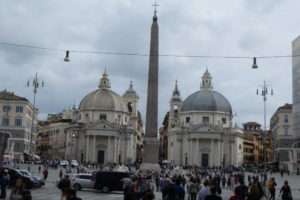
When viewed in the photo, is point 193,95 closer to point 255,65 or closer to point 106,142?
point 106,142

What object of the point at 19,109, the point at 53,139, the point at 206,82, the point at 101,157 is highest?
the point at 206,82

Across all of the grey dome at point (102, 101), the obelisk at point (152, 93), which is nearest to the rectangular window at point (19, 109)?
the grey dome at point (102, 101)

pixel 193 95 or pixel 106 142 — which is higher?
pixel 193 95

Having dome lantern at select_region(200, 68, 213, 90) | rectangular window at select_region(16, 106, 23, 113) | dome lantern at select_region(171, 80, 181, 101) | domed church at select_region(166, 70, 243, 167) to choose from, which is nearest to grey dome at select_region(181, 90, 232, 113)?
domed church at select_region(166, 70, 243, 167)

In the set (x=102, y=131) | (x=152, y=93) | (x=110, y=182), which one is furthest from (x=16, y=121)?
(x=110, y=182)

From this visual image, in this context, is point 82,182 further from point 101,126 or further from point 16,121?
point 101,126

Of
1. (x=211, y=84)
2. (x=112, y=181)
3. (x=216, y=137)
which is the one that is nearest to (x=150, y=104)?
(x=112, y=181)

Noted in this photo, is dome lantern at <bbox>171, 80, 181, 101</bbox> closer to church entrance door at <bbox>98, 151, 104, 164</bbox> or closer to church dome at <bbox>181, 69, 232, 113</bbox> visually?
church dome at <bbox>181, 69, 232, 113</bbox>

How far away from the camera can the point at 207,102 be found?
9594 centimetres

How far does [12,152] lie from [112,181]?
47.9 meters

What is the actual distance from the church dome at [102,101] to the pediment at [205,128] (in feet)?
54.9

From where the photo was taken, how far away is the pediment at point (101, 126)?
88188 millimetres

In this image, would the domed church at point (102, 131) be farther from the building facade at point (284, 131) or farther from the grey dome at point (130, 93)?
the building facade at point (284, 131)

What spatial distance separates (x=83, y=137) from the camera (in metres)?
90.2
